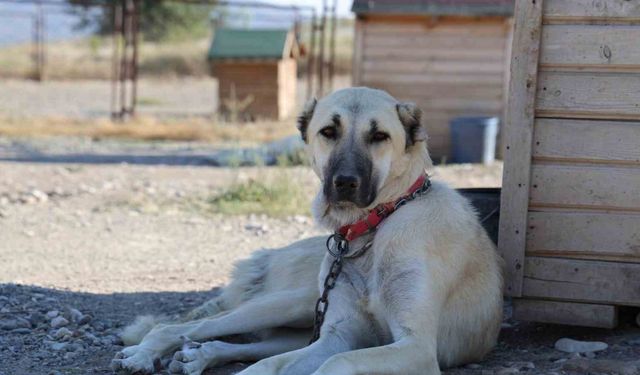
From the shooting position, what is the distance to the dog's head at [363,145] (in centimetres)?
425

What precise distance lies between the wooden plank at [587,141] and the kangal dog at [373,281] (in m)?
0.56

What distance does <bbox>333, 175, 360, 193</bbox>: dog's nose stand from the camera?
420 cm

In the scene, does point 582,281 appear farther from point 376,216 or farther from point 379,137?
point 379,137

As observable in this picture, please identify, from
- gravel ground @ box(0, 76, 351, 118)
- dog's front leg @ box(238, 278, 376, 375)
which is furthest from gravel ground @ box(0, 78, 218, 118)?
dog's front leg @ box(238, 278, 376, 375)

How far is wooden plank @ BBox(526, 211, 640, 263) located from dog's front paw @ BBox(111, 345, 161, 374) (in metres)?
2.03

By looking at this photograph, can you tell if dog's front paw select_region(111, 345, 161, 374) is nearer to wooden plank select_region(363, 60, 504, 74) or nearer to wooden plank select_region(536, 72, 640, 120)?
wooden plank select_region(536, 72, 640, 120)

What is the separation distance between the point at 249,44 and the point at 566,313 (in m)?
15.1

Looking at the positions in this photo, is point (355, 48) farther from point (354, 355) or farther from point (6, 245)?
point (354, 355)

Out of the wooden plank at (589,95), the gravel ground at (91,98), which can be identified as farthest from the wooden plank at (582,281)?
the gravel ground at (91,98)

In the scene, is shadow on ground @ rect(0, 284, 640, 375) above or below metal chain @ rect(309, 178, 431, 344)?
below

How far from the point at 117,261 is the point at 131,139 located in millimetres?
9453

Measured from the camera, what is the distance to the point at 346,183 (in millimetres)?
4203

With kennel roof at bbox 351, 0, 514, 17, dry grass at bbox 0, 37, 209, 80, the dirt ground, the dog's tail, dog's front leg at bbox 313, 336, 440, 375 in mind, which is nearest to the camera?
dog's front leg at bbox 313, 336, 440, 375

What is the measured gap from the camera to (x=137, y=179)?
11.1m
